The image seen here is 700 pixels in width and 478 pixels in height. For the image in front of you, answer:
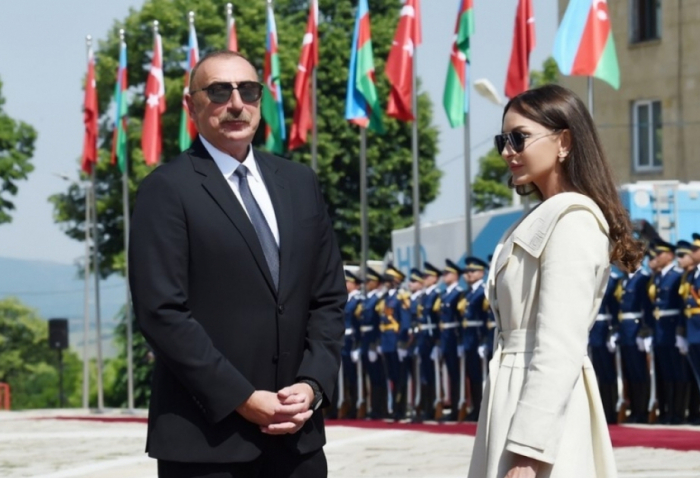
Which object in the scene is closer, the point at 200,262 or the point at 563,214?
the point at 563,214

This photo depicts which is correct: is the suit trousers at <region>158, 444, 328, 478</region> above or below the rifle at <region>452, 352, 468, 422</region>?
above

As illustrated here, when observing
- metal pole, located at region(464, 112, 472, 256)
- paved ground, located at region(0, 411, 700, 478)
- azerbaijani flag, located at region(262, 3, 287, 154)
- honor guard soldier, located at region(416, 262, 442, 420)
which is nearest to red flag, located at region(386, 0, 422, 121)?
metal pole, located at region(464, 112, 472, 256)

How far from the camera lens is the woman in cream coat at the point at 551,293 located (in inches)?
175

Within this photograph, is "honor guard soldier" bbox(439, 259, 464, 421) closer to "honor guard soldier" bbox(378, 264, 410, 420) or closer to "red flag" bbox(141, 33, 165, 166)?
"honor guard soldier" bbox(378, 264, 410, 420)

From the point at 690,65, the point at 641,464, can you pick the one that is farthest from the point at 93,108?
the point at 641,464

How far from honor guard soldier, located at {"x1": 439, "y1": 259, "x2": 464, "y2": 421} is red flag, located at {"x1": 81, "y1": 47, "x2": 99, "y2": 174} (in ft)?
40.2

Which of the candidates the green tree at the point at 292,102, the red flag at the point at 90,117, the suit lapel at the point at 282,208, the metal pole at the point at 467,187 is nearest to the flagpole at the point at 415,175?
the metal pole at the point at 467,187

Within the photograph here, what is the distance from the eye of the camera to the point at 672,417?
17.6m

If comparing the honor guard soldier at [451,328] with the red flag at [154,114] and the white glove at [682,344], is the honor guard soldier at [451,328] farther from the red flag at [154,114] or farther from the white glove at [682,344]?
the red flag at [154,114]

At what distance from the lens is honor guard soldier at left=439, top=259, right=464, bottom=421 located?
68.8ft

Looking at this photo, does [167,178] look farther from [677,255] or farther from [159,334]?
[677,255]

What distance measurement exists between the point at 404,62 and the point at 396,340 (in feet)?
14.6

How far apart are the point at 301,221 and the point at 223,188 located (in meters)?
0.26

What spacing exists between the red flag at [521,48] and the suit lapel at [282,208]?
16.4m
